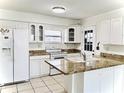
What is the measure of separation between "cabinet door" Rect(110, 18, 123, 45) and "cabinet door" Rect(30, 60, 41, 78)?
108 inches

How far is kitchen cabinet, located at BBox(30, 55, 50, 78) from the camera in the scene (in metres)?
4.12

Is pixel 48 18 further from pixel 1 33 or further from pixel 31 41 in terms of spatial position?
pixel 1 33

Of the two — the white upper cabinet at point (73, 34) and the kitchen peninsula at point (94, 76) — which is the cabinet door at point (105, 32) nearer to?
the kitchen peninsula at point (94, 76)

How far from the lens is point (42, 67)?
14.2 feet

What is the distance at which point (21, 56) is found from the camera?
3674mm

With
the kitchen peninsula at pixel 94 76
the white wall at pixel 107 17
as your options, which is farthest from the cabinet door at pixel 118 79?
the white wall at pixel 107 17

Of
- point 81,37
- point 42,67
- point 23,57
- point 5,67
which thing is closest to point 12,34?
point 23,57

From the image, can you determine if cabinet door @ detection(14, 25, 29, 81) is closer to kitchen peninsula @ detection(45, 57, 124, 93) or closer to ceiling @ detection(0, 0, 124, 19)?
ceiling @ detection(0, 0, 124, 19)

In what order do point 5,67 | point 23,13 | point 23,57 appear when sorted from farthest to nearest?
1. point 23,13
2. point 23,57
3. point 5,67

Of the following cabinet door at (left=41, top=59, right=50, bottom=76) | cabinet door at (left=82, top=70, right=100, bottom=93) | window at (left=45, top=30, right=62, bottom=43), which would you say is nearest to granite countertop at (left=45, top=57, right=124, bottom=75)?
cabinet door at (left=82, top=70, right=100, bottom=93)

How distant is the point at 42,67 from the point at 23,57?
0.93 metres

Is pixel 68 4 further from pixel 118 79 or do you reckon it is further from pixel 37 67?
pixel 37 67

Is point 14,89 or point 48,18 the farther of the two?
point 48,18

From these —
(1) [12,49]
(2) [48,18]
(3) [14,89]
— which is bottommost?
(3) [14,89]
